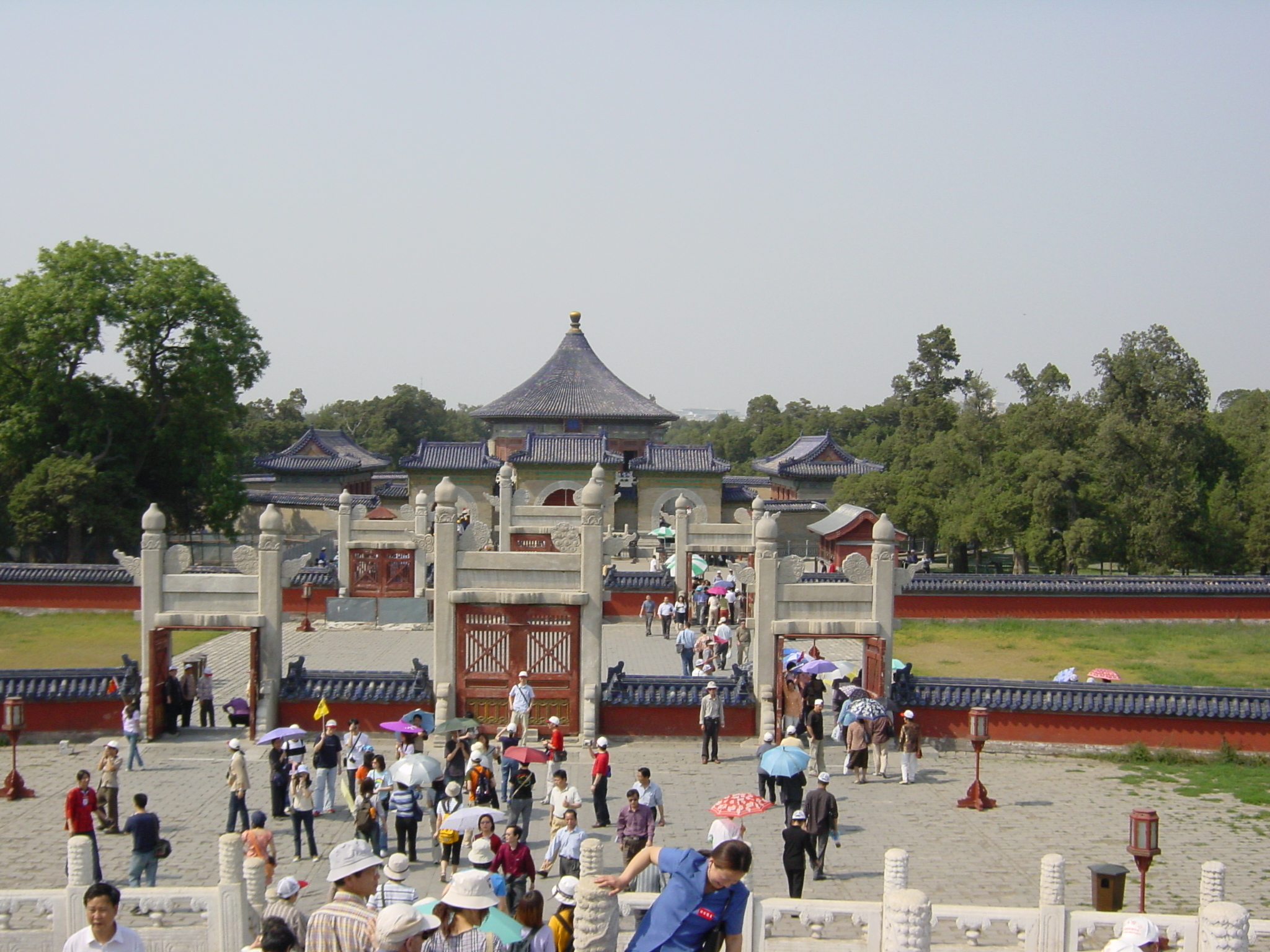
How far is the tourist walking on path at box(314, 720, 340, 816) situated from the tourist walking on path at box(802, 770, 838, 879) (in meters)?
5.64

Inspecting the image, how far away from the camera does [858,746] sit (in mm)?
16312

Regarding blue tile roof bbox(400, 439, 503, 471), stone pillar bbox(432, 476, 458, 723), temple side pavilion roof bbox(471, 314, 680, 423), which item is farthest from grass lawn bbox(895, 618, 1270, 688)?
temple side pavilion roof bbox(471, 314, 680, 423)

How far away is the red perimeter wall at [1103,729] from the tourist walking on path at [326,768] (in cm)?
852

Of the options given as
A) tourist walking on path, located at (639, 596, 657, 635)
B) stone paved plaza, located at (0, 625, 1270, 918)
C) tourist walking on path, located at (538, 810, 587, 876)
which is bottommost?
stone paved plaza, located at (0, 625, 1270, 918)

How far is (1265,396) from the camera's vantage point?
207 feet

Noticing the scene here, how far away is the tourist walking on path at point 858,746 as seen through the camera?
53.4 ft

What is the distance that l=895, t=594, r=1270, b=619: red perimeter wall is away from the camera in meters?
31.5

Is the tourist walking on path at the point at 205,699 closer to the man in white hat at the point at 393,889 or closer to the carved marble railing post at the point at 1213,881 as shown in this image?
the man in white hat at the point at 393,889

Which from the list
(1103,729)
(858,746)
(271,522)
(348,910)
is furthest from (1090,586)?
(348,910)

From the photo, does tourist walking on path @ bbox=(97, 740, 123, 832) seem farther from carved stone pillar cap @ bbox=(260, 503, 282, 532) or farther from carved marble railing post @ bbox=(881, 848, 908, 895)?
carved marble railing post @ bbox=(881, 848, 908, 895)

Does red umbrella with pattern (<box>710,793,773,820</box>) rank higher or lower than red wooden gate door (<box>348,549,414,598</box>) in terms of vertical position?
lower

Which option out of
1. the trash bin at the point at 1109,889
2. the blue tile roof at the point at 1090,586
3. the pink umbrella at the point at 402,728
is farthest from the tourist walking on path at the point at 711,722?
the blue tile roof at the point at 1090,586

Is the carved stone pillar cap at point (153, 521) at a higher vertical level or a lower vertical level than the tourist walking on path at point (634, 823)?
higher

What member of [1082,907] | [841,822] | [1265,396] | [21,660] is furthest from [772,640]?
[1265,396]
